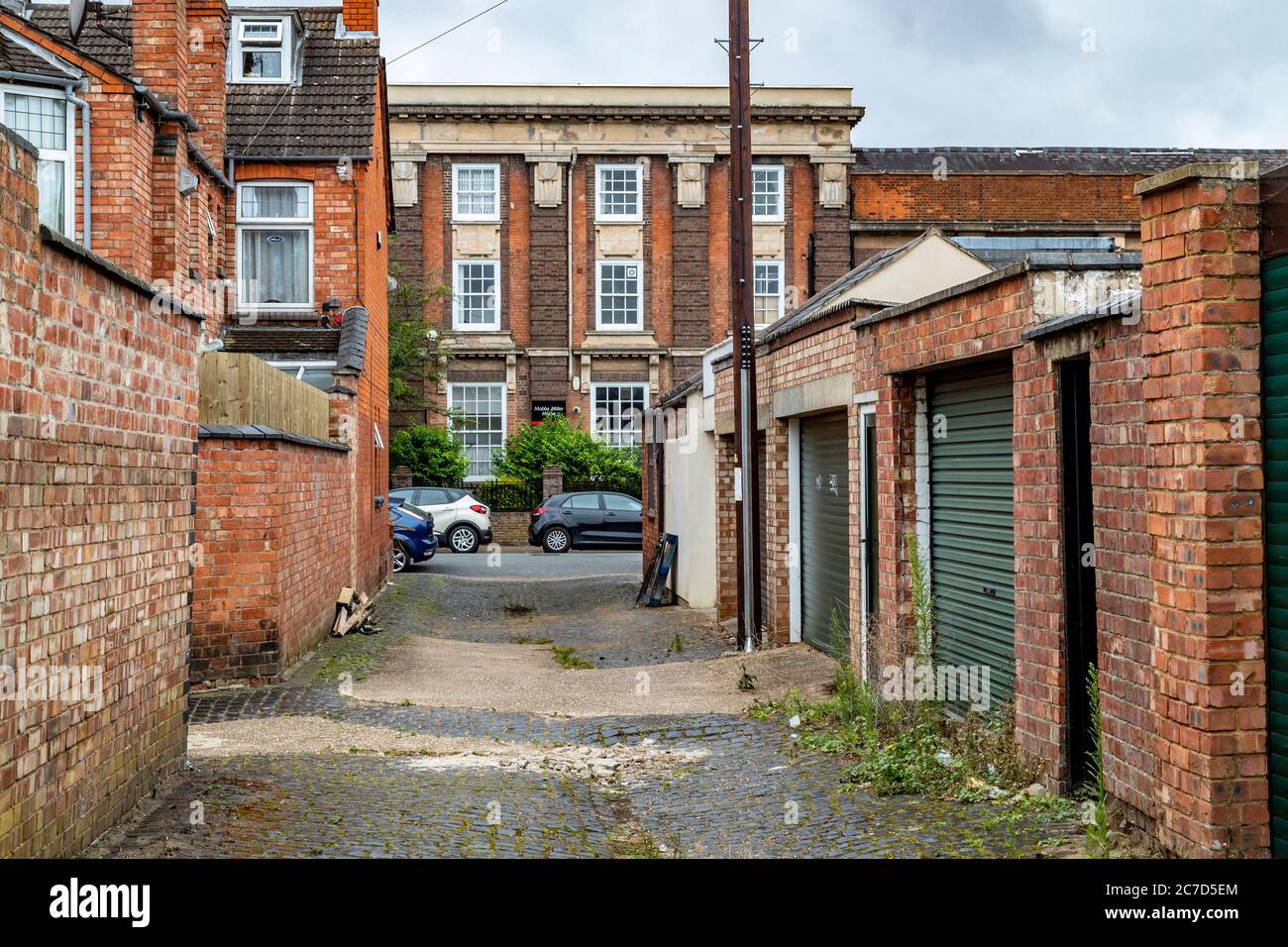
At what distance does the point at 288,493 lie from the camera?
12.0 metres

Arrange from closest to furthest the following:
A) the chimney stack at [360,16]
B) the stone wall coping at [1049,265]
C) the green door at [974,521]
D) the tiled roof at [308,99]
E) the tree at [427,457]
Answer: the stone wall coping at [1049,265] < the green door at [974,521] < the tiled roof at [308,99] < the chimney stack at [360,16] < the tree at [427,457]

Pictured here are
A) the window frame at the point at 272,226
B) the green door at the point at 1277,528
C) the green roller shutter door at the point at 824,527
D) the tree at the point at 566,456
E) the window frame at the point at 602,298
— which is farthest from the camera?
the window frame at the point at 602,298

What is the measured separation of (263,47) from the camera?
22641 millimetres

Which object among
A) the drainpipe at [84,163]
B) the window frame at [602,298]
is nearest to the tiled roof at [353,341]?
the drainpipe at [84,163]

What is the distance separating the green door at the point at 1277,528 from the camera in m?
4.95

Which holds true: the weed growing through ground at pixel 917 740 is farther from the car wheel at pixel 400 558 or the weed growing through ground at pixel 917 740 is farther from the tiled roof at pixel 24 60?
the car wheel at pixel 400 558

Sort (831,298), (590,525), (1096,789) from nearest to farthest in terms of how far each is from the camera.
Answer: (1096,789), (831,298), (590,525)

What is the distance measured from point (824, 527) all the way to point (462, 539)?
19.6 m

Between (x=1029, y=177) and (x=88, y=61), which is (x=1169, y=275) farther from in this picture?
(x=1029, y=177)

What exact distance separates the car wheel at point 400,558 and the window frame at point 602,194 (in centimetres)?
1620

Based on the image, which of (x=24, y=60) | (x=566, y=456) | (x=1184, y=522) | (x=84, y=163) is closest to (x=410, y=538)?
(x=566, y=456)

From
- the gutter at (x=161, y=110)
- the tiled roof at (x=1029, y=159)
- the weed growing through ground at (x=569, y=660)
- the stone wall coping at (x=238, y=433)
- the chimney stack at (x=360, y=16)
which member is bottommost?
the weed growing through ground at (x=569, y=660)

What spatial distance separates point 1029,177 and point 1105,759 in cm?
3526

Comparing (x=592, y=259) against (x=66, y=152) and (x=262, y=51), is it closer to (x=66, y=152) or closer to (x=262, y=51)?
(x=262, y=51)
